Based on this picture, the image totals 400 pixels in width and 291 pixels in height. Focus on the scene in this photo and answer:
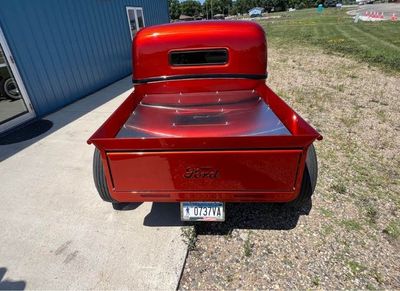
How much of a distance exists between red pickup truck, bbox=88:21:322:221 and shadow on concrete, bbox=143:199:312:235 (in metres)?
0.34

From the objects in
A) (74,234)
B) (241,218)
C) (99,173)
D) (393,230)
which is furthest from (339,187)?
(74,234)

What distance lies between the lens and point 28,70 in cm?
542

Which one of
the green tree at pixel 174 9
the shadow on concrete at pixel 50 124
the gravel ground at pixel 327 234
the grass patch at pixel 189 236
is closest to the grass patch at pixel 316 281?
the gravel ground at pixel 327 234

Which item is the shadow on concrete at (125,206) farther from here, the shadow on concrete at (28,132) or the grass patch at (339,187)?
the shadow on concrete at (28,132)

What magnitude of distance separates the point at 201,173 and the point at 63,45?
605cm

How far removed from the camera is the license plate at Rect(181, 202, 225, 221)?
7.63ft

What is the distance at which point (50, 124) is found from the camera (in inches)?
214

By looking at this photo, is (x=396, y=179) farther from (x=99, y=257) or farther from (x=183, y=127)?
(x=99, y=257)

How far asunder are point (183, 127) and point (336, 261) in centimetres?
Result: 196

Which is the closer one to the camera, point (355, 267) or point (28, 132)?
point (355, 267)

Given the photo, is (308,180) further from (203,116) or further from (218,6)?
(218,6)

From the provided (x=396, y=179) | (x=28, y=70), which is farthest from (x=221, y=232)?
(x=28, y=70)

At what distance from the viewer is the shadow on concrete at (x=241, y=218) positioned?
106 inches

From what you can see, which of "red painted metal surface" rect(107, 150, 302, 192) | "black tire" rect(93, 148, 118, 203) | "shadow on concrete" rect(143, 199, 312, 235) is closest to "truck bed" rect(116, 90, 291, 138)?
"black tire" rect(93, 148, 118, 203)
